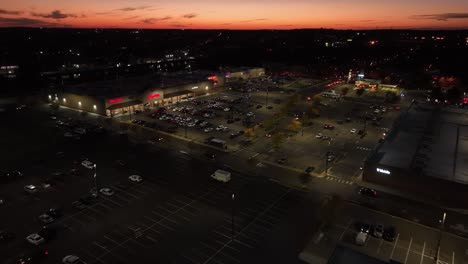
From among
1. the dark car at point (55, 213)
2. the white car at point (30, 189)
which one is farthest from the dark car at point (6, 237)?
the white car at point (30, 189)

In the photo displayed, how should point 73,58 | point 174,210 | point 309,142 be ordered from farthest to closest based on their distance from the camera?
point 73,58, point 309,142, point 174,210

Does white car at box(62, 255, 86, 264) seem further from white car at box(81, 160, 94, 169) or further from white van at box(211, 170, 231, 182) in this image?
white car at box(81, 160, 94, 169)

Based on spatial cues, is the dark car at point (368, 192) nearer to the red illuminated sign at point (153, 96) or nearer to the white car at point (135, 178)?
the white car at point (135, 178)

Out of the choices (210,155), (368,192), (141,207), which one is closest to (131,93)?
(210,155)

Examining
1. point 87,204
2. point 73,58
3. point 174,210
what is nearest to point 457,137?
point 174,210

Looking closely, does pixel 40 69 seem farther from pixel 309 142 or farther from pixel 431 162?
pixel 431 162

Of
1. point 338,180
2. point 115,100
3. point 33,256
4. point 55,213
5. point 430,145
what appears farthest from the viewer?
point 115,100

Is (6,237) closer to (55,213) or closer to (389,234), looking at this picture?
(55,213)
